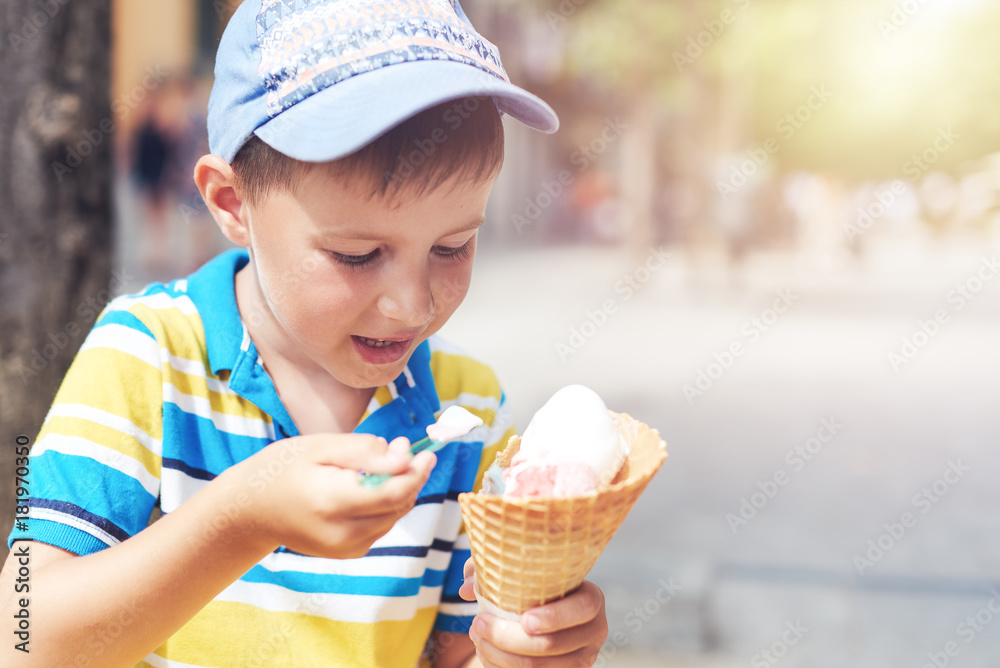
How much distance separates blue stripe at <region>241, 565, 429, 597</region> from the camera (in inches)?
62.9

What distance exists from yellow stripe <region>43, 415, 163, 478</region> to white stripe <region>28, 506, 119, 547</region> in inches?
4.8

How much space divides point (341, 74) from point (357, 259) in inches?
11.4

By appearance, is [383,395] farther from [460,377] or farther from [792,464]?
[792,464]

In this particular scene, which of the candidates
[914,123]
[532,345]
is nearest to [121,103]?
[532,345]

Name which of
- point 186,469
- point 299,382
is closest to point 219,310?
point 299,382

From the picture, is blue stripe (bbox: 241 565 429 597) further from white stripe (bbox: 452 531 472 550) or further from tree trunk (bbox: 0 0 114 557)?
tree trunk (bbox: 0 0 114 557)

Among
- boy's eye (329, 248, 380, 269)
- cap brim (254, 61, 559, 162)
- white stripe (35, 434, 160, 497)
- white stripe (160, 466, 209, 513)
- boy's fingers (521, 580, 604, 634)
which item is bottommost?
boy's fingers (521, 580, 604, 634)

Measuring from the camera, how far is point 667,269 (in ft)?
58.1

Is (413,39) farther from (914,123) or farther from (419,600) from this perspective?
(914,123)

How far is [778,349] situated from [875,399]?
2.13 metres

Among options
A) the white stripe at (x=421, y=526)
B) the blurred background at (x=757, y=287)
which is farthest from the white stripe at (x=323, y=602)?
the blurred background at (x=757, y=287)

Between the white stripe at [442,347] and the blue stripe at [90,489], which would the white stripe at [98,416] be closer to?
the blue stripe at [90,489]

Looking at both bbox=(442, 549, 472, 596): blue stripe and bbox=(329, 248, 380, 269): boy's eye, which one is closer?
bbox=(329, 248, 380, 269): boy's eye

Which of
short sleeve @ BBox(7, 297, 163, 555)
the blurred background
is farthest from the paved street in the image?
short sleeve @ BBox(7, 297, 163, 555)
